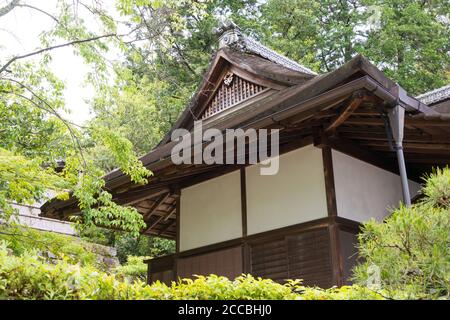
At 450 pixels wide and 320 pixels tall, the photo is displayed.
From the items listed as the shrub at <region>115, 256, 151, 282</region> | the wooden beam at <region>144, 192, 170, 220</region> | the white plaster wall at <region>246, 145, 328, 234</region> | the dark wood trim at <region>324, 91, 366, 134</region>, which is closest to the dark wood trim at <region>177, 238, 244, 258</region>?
the white plaster wall at <region>246, 145, 328, 234</region>

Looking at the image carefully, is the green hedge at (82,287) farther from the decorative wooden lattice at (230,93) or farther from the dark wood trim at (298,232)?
the decorative wooden lattice at (230,93)

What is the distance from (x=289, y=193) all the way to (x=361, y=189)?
90 cm

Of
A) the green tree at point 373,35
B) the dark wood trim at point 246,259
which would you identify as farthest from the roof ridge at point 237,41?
the green tree at point 373,35

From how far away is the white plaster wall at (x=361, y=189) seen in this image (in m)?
5.52

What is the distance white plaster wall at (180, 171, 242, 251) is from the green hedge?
3.55 meters

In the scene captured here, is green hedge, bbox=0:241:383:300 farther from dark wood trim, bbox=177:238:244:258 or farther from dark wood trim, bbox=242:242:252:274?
dark wood trim, bbox=177:238:244:258

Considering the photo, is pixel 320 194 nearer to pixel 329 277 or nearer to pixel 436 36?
pixel 329 277

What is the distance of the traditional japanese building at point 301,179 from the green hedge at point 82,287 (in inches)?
77.7

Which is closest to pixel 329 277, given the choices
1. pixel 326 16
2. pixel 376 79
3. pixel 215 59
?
pixel 376 79

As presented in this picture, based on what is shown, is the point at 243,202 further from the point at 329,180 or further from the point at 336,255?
the point at 336,255

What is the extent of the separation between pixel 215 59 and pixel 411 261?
653cm

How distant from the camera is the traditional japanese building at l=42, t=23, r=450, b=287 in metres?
4.58

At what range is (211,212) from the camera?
22.5 feet

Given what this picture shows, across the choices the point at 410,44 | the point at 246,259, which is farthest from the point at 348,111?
the point at 410,44
